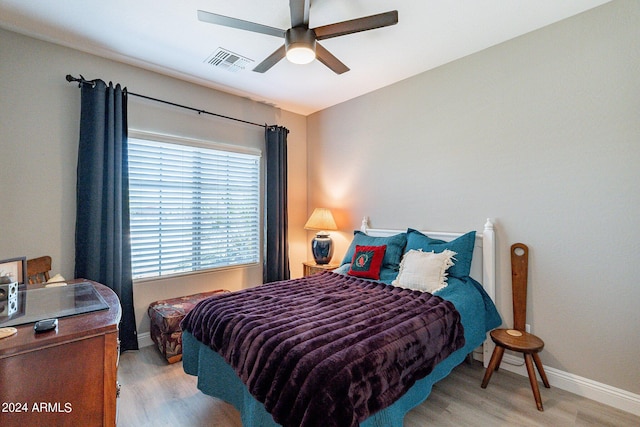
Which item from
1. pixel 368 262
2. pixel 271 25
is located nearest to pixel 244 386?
pixel 368 262

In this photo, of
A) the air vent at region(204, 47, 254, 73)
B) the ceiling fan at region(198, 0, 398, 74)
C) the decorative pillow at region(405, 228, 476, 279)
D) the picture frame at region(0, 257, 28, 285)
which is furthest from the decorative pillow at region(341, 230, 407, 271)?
the picture frame at region(0, 257, 28, 285)

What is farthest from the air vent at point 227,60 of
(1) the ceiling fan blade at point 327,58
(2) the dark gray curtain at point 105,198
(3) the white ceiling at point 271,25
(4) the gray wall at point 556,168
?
(4) the gray wall at point 556,168

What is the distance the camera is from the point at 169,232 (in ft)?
10.4

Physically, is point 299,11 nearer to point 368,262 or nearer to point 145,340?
point 368,262

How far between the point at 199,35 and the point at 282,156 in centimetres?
175

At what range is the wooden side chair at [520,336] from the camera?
2018mm

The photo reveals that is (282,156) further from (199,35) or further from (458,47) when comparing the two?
(458,47)

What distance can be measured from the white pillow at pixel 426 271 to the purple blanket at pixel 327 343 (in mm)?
110

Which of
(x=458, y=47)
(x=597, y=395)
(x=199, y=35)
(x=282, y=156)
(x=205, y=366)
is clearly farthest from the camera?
(x=282, y=156)

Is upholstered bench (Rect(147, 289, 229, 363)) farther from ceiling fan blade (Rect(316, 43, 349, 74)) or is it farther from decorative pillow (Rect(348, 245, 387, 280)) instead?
ceiling fan blade (Rect(316, 43, 349, 74))

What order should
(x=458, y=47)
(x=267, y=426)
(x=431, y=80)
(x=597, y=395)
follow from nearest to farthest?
1. (x=267, y=426)
2. (x=597, y=395)
3. (x=458, y=47)
4. (x=431, y=80)

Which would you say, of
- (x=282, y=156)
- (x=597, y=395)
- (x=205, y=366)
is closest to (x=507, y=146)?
(x=597, y=395)

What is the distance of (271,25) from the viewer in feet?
7.65

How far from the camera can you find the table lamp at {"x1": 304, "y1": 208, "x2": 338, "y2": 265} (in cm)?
375
